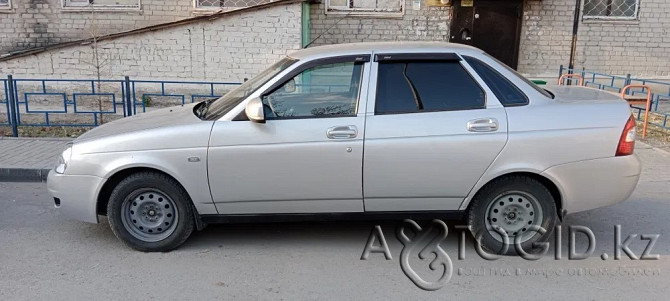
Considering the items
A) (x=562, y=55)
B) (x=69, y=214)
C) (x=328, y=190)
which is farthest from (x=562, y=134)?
(x=562, y=55)

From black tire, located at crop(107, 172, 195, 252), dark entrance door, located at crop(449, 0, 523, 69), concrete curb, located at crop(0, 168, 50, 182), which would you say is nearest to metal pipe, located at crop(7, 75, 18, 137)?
concrete curb, located at crop(0, 168, 50, 182)

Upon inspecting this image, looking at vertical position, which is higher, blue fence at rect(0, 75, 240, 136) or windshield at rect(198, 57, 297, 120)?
windshield at rect(198, 57, 297, 120)

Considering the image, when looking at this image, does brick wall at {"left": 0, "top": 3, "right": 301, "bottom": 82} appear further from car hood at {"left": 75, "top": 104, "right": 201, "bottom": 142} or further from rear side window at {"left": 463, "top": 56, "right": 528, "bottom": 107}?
rear side window at {"left": 463, "top": 56, "right": 528, "bottom": 107}

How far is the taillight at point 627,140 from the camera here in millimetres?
3773

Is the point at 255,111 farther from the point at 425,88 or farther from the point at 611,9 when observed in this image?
the point at 611,9

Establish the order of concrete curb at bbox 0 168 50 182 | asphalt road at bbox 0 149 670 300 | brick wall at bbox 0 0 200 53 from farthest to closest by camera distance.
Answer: brick wall at bbox 0 0 200 53 < concrete curb at bbox 0 168 50 182 < asphalt road at bbox 0 149 670 300

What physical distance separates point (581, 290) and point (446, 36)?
9200mm

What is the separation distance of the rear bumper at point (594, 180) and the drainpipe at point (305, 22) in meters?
7.78

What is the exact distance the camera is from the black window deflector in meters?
3.90

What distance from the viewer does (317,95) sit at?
13.1 feet

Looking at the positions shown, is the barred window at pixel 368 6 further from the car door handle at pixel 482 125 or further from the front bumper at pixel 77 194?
the front bumper at pixel 77 194

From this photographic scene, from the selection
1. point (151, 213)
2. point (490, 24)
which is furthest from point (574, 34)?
point (151, 213)

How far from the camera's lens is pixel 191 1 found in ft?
37.5

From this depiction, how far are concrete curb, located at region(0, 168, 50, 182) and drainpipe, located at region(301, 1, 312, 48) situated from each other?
241 inches
